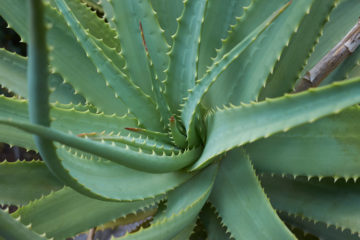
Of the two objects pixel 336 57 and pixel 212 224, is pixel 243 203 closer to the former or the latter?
pixel 212 224

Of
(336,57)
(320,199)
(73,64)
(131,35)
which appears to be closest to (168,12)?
(131,35)

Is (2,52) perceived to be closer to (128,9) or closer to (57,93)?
(57,93)

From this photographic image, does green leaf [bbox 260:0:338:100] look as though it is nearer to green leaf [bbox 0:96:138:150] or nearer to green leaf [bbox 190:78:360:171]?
green leaf [bbox 190:78:360:171]

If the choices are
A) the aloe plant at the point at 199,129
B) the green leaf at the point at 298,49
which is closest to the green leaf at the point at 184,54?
the aloe plant at the point at 199,129

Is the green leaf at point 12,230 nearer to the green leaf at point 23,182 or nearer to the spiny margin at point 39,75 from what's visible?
the spiny margin at point 39,75

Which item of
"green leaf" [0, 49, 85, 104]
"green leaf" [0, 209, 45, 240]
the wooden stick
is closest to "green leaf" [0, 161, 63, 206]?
"green leaf" [0, 49, 85, 104]

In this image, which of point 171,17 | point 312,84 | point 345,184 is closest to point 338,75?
point 312,84
